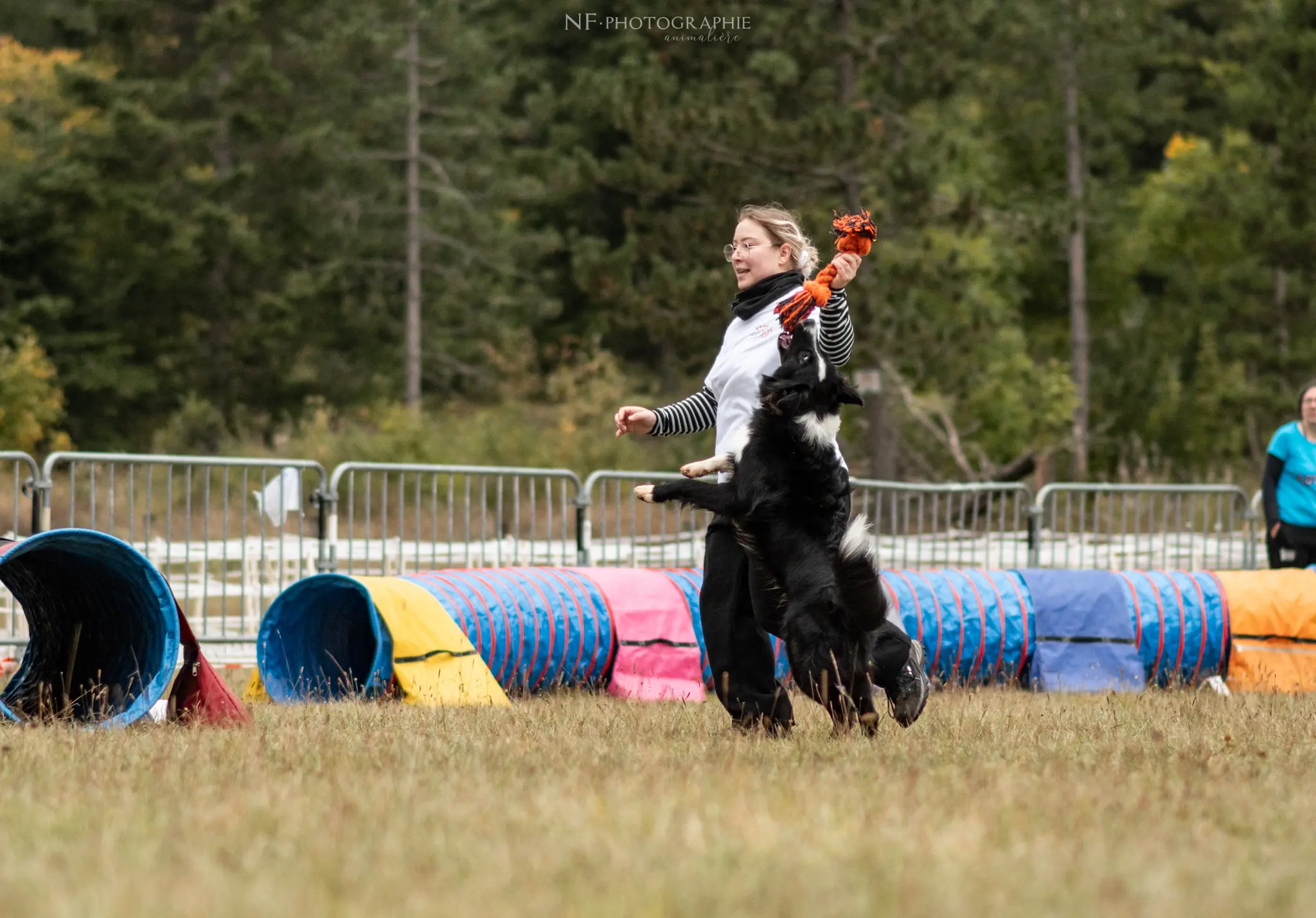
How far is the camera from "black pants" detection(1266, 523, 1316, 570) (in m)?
9.41

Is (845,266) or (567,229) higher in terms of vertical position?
(567,229)

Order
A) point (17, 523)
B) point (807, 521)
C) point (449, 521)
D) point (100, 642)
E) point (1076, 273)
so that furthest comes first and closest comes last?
point (1076, 273) → point (449, 521) → point (17, 523) → point (100, 642) → point (807, 521)

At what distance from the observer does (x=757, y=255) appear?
5250 mm

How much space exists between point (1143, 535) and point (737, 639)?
10.7 meters

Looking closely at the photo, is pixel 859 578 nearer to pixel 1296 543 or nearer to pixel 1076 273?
pixel 1296 543

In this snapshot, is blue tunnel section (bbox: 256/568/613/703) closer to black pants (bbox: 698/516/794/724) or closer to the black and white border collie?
black pants (bbox: 698/516/794/724)

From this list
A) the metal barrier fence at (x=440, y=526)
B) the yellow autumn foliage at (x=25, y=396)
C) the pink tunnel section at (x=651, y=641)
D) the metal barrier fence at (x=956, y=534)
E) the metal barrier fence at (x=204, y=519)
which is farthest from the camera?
the yellow autumn foliage at (x=25, y=396)

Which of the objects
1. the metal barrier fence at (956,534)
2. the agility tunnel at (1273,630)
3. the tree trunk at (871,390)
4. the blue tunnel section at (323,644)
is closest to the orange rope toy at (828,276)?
the blue tunnel section at (323,644)

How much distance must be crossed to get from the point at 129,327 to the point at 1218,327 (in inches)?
866

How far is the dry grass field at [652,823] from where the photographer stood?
261 centimetres

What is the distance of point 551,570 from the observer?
27.9 ft

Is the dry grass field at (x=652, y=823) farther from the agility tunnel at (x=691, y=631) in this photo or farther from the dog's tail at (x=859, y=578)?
the agility tunnel at (x=691, y=631)

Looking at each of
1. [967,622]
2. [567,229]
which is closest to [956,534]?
[967,622]

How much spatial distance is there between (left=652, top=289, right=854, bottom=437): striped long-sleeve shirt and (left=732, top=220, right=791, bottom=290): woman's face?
0.17 m
